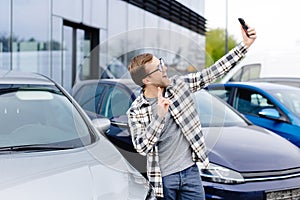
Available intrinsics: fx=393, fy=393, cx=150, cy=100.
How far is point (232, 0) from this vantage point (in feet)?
22.1

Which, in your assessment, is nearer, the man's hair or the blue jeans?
the man's hair

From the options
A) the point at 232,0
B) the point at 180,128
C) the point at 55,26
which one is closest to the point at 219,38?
the point at 55,26

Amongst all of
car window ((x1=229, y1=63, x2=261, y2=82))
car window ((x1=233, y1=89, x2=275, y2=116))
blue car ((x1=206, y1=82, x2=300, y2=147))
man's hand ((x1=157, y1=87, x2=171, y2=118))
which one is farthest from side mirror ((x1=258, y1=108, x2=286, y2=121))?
car window ((x1=229, y1=63, x2=261, y2=82))

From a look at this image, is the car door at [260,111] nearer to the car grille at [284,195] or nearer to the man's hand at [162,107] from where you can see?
the car grille at [284,195]

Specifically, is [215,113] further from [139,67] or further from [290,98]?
[139,67]

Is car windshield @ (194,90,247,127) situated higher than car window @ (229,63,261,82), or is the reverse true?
car window @ (229,63,261,82)

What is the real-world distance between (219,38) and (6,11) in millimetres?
8254

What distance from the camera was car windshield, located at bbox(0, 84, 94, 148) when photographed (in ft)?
8.66

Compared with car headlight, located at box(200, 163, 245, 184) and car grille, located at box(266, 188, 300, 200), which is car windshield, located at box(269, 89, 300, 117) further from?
car headlight, located at box(200, 163, 245, 184)

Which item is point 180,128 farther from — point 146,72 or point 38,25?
point 38,25

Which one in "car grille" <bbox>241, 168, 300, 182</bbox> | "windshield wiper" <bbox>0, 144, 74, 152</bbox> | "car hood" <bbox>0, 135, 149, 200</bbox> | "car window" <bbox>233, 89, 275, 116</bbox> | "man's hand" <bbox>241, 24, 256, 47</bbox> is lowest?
"car grille" <bbox>241, 168, 300, 182</bbox>

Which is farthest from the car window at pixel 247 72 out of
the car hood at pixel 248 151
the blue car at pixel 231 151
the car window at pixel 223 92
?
the car hood at pixel 248 151

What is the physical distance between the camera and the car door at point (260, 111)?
4.45m

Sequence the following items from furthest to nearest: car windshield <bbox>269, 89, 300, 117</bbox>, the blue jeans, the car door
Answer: car windshield <bbox>269, 89, 300, 117</bbox> < the car door < the blue jeans
